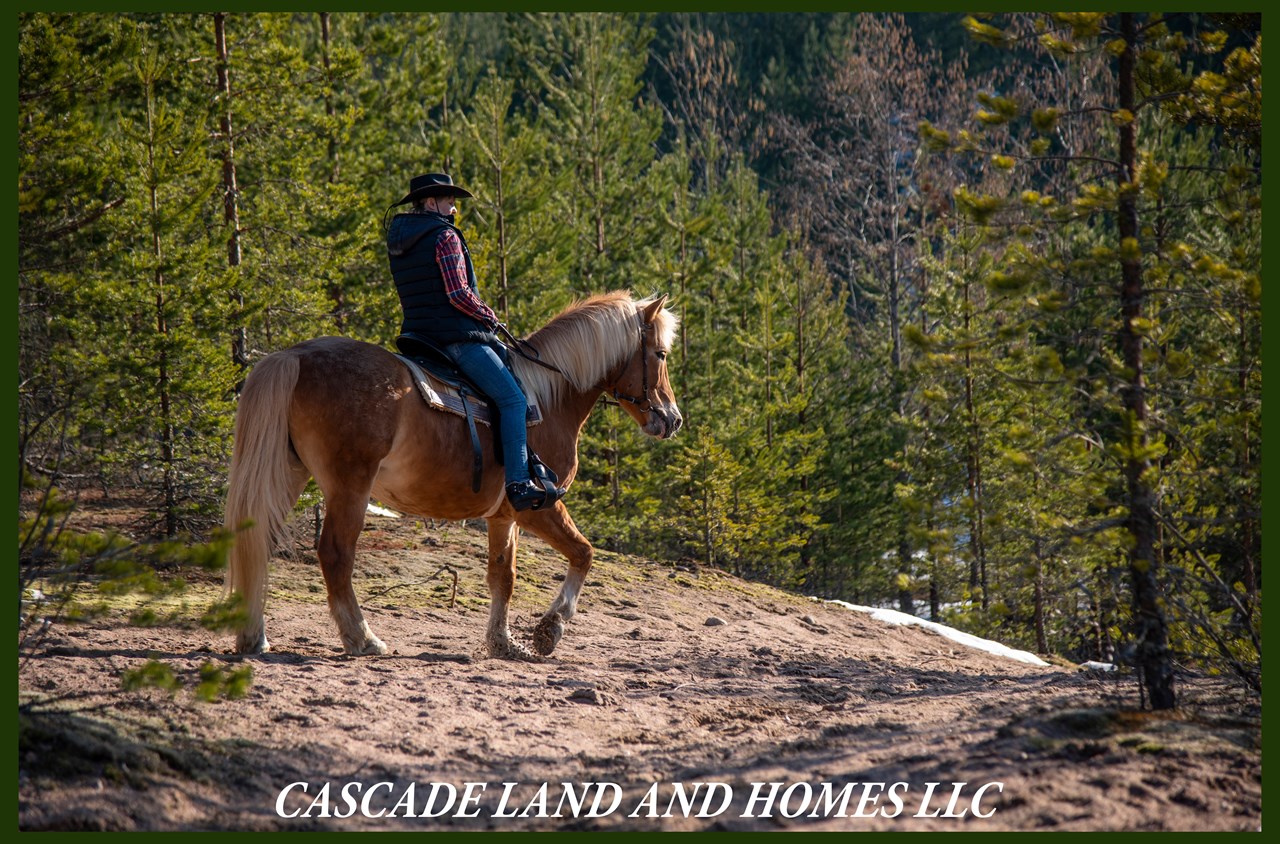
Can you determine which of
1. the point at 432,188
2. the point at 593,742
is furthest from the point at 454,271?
the point at 593,742

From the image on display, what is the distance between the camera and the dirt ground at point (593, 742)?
13.9ft

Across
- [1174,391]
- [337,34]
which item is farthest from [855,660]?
[337,34]

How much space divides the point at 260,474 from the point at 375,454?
2.29ft

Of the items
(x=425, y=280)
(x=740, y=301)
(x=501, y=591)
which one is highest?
(x=425, y=280)

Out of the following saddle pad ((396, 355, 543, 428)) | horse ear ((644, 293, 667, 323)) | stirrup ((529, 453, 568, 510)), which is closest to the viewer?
saddle pad ((396, 355, 543, 428))

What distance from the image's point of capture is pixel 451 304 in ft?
23.4

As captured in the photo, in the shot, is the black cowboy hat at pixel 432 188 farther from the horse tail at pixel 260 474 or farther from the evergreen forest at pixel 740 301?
the evergreen forest at pixel 740 301

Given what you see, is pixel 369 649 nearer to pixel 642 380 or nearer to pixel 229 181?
pixel 642 380

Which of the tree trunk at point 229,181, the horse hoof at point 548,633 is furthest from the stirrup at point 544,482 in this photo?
the tree trunk at point 229,181

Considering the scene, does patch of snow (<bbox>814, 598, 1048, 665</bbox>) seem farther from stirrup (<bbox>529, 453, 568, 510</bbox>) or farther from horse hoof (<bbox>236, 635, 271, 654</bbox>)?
horse hoof (<bbox>236, 635, 271, 654</bbox>)

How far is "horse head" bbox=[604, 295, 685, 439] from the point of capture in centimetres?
846

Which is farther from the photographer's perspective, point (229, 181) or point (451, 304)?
point (229, 181)

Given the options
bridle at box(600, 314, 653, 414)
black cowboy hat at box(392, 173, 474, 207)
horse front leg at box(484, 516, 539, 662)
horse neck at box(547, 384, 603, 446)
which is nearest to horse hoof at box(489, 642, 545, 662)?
horse front leg at box(484, 516, 539, 662)

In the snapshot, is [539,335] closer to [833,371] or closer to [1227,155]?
[1227,155]
